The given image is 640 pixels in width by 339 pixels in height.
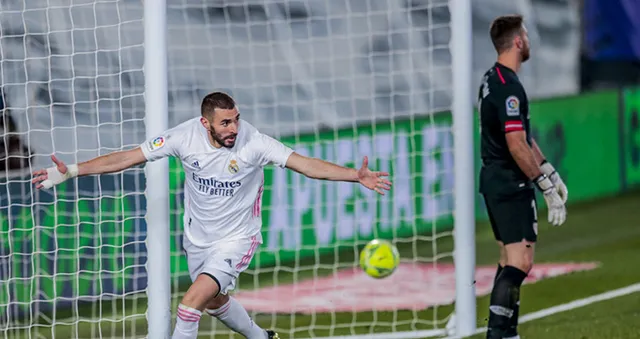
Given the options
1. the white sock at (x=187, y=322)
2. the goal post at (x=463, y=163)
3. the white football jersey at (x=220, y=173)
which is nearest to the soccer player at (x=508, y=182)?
the goal post at (x=463, y=163)

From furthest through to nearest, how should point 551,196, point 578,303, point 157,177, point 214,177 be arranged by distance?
1. point 578,303
2. point 157,177
3. point 551,196
4. point 214,177

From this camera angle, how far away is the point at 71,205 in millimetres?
10414

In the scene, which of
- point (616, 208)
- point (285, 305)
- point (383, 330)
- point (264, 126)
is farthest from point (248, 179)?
point (616, 208)

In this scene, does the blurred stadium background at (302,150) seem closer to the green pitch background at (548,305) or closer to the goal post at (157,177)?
the green pitch background at (548,305)

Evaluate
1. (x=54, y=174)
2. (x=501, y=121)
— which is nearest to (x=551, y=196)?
(x=501, y=121)

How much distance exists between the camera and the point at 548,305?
10.2 meters

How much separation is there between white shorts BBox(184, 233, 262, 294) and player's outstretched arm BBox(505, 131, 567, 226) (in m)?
1.60

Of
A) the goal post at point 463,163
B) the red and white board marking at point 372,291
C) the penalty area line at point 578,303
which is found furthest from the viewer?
the red and white board marking at point 372,291

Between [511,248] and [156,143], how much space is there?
2.20m

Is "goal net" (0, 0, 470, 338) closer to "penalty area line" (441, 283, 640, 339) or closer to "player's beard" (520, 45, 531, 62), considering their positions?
"penalty area line" (441, 283, 640, 339)

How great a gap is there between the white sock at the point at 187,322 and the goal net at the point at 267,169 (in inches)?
55.5

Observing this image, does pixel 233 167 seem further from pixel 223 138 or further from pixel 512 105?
pixel 512 105

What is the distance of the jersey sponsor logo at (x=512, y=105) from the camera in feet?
24.7

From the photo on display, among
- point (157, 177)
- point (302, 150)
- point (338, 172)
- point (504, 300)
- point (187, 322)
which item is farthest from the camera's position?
point (302, 150)
